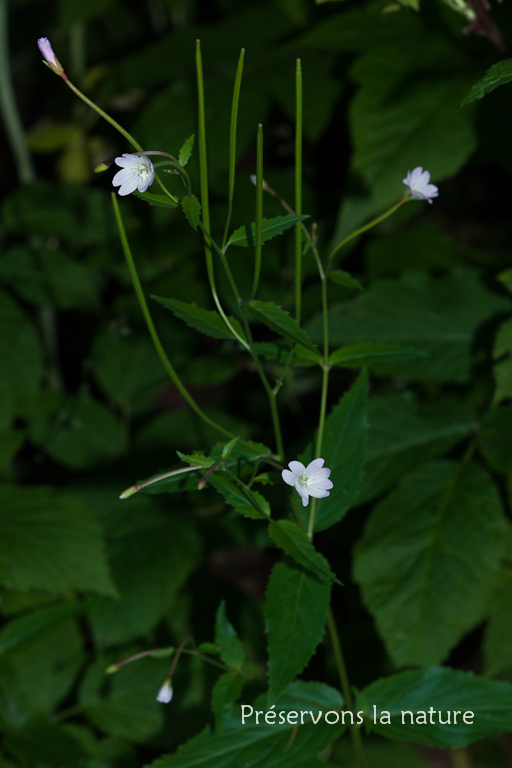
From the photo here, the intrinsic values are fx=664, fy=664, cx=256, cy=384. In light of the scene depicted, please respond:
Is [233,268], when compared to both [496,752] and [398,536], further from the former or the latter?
[496,752]

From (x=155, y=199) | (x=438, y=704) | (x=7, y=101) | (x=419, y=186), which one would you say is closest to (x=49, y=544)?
(x=438, y=704)

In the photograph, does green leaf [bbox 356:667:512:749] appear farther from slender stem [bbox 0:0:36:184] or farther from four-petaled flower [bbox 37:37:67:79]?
slender stem [bbox 0:0:36:184]

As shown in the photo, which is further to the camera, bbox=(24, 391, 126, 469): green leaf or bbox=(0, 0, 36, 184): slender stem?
bbox=(0, 0, 36, 184): slender stem

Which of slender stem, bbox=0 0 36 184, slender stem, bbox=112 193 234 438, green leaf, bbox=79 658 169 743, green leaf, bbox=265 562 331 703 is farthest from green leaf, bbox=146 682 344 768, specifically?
slender stem, bbox=0 0 36 184

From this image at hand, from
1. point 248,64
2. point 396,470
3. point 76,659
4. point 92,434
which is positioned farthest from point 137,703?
point 248,64

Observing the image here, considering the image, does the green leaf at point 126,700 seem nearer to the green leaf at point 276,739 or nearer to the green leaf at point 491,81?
the green leaf at point 276,739

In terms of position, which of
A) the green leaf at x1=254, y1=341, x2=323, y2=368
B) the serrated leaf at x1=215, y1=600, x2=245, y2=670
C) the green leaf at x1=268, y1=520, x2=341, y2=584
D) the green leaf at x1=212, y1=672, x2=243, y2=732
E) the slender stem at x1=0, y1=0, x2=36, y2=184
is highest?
the slender stem at x1=0, y1=0, x2=36, y2=184

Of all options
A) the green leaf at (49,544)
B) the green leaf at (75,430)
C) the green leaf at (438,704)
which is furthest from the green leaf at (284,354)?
the green leaf at (75,430)
